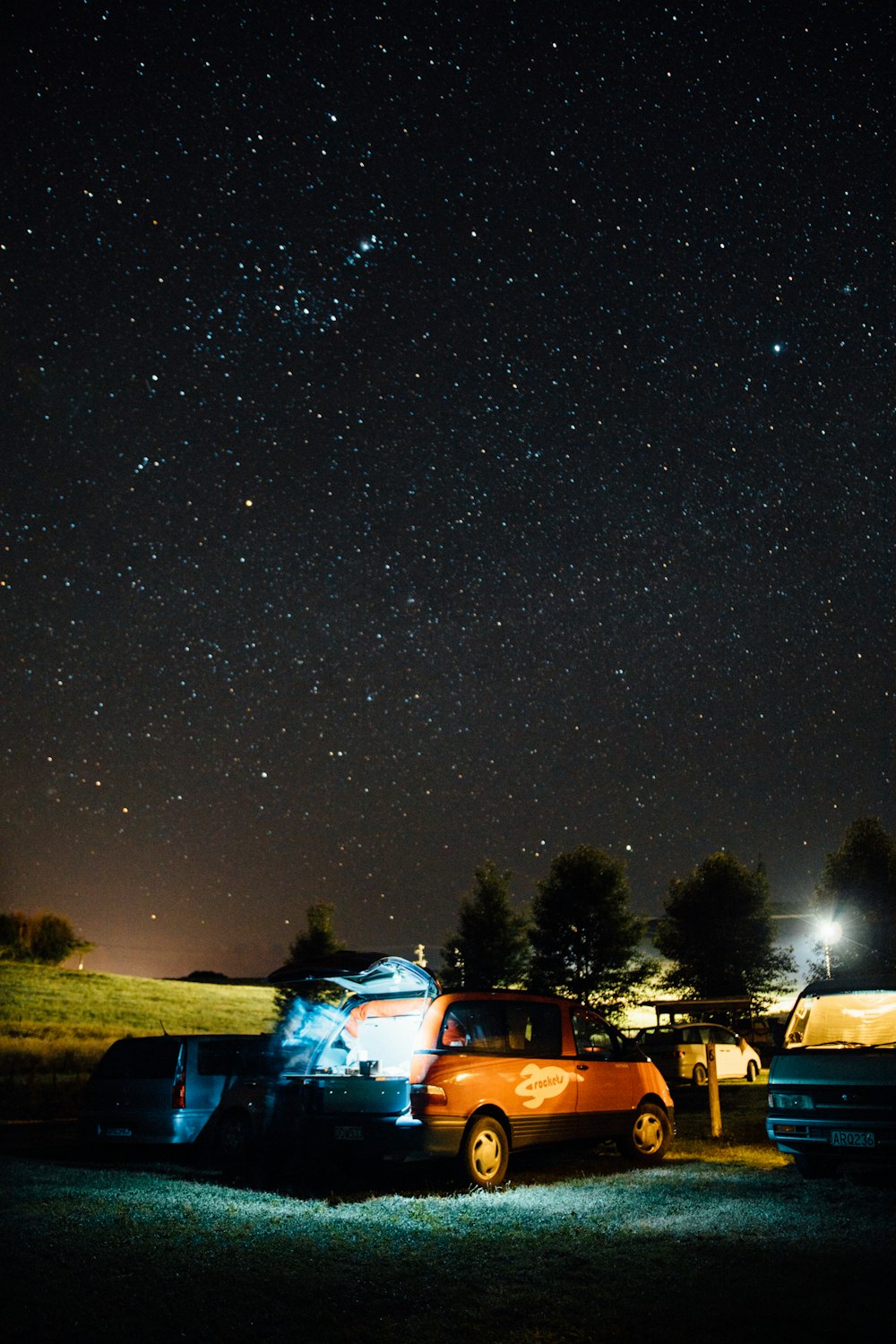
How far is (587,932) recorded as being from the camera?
4394 cm

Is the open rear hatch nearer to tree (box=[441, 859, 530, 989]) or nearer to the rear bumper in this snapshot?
the rear bumper

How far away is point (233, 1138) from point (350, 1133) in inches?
99.4

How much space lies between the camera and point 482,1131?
10.1 metres

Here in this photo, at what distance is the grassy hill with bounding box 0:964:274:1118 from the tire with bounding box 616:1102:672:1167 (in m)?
10.1

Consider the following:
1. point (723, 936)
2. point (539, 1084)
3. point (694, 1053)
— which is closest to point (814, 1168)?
point (539, 1084)

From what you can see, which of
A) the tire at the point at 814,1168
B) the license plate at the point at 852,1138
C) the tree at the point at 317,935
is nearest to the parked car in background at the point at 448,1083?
the tire at the point at 814,1168

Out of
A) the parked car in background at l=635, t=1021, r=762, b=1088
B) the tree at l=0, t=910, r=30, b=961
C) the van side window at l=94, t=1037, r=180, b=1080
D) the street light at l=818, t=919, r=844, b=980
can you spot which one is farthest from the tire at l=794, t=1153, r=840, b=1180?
the tree at l=0, t=910, r=30, b=961

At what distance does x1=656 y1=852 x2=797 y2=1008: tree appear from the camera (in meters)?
44.8

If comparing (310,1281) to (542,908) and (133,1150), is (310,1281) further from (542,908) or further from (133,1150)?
(542,908)

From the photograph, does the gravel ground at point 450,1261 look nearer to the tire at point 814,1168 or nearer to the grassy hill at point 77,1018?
the tire at point 814,1168

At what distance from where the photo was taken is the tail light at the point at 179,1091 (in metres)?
12.7

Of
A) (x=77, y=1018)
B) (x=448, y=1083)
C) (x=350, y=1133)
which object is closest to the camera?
(x=448, y=1083)

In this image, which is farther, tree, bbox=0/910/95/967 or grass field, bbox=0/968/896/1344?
tree, bbox=0/910/95/967

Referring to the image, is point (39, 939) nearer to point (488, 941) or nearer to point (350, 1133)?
point (488, 941)
